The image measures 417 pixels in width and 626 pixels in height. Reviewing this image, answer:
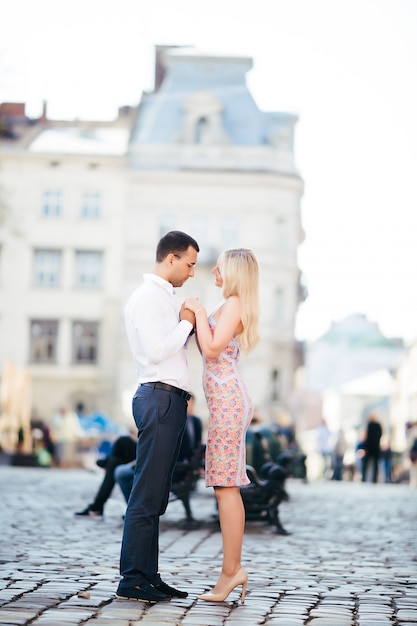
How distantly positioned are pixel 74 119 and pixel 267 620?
172 ft

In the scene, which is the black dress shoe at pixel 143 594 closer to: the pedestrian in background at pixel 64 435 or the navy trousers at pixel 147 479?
the navy trousers at pixel 147 479

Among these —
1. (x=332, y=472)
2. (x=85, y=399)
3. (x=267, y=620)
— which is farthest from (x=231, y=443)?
(x=85, y=399)

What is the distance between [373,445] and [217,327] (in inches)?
876

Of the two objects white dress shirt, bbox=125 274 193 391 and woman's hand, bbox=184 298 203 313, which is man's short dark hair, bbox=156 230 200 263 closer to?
white dress shirt, bbox=125 274 193 391

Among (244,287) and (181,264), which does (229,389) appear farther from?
(181,264)

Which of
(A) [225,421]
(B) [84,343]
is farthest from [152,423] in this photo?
(B) [84,343]

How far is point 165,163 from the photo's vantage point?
5234 cm

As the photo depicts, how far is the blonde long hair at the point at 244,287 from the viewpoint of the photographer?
21.8 ft

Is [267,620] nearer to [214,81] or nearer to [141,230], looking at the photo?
[141,230]

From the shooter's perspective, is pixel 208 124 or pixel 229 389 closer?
pixel 229 389

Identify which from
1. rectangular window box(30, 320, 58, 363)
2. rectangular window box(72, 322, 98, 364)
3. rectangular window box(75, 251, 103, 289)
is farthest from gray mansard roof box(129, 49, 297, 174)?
rectangular window box(30, 320, 58, 363)

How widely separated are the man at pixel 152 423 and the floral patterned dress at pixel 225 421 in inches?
7.5

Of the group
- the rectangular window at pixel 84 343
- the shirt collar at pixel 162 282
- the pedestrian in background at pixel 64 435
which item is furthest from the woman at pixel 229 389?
the rectangular window at pixel 84 343

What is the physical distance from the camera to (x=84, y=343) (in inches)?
2046
